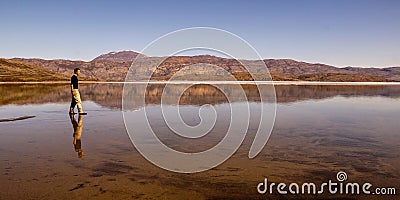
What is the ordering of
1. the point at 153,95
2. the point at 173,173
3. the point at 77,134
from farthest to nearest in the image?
1. the point at 153,95
2. the point at 77,134
3. the point at 173,173

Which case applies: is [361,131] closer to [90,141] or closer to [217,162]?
[217,162]

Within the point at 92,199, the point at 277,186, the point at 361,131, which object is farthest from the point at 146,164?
the point at 361,131

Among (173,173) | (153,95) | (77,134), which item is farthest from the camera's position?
(153,95)

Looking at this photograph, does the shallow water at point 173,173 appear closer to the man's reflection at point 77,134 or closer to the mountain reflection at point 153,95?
the man's reflection at point 77,134

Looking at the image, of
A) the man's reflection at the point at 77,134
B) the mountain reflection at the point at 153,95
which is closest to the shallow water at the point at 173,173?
the man's reflection at the point at 77,134

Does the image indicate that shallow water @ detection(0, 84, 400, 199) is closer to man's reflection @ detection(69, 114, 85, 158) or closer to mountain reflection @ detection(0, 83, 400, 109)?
man's reflection @ detection(69, 114, 85, 158)

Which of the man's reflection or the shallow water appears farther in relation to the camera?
the man's reflection

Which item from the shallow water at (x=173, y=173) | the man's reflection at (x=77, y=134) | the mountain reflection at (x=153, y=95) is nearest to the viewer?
the shallow water at (x=173, y=173)

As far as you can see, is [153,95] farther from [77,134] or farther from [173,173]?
[173,173]

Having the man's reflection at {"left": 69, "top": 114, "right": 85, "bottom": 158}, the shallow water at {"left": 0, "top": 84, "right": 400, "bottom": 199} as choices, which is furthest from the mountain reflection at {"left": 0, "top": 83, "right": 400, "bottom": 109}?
the shallow water at {"left": 0, "top": 84, "right": 400, "bottom": 199}

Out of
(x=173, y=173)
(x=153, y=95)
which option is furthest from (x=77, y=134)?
(x=153, y=95)

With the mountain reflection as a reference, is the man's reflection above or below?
below

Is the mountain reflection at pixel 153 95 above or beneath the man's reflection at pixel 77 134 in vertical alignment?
above

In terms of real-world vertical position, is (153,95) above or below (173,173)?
above
